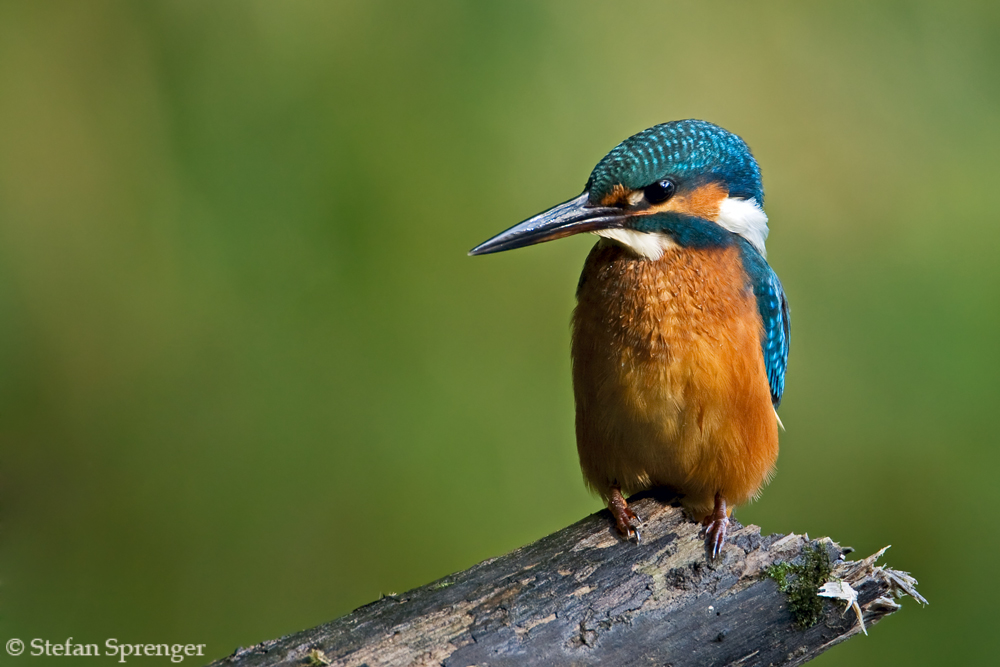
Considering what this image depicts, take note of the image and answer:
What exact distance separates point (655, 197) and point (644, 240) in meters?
0.11

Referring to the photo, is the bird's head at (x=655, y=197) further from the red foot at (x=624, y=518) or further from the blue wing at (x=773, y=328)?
the red foot at (x=624, y=518)

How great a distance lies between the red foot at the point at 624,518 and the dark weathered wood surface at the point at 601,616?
0.29 ft

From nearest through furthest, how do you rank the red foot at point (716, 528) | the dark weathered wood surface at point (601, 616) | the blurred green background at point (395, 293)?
the dark weathered wood surface at point (601, 616)
the red foot at point (716, 528)
the blurred green background at point (395, 293)

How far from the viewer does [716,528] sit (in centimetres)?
207

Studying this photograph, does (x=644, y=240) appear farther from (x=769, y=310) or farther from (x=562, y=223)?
(x=769, y=310)

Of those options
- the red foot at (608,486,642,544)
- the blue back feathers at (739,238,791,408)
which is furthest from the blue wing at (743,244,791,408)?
the red foot at (608,486,642,544)

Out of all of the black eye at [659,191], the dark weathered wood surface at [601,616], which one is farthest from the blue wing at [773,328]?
the dark weathered wood surface at [601,616]

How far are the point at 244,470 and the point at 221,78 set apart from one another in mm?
1521

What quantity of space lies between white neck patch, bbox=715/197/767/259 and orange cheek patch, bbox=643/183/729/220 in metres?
0.02

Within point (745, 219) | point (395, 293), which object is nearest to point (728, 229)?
point (745, 219)

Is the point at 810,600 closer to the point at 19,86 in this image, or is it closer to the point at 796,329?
the point at 796,329

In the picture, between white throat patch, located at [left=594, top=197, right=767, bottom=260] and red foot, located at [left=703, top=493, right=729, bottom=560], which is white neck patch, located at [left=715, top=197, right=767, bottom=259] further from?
red foot, located at [left=703, top=493, right=729, bottom=560]

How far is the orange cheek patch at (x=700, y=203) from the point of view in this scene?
2131 millimetres

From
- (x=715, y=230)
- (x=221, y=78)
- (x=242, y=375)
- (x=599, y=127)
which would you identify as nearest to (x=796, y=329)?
(x=599, y=127)
